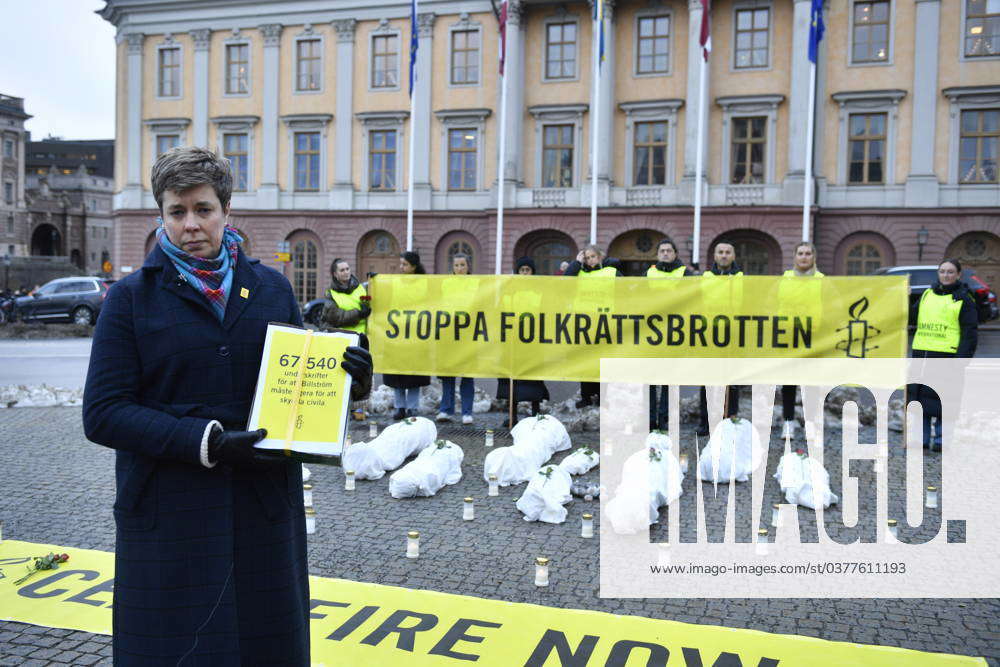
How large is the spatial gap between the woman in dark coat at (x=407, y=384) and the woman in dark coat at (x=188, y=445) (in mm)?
7334

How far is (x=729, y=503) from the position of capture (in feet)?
23.3

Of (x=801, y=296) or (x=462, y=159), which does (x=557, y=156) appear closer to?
(x=462, y=159)

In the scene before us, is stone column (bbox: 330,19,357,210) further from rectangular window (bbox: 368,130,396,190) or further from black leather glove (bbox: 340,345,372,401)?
black leather glove (bbox: 340,345,372,401)

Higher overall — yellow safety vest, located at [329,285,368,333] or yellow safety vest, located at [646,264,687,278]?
yellow safety vest, located at [646,264,687,278]

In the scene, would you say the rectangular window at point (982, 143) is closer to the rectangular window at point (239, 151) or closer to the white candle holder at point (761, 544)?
the rectangular window at point (239, 151)

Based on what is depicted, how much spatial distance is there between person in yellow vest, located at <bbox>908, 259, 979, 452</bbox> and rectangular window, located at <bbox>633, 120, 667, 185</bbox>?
26.7m

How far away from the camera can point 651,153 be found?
35.5 m

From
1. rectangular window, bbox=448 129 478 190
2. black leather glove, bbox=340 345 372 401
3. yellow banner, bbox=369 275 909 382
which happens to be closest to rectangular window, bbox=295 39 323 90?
rectangular window, bbox=448 129 478 190

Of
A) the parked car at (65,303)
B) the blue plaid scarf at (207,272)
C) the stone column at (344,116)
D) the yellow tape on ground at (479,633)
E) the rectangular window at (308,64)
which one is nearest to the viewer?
the blue plaid scarf at (207,272)

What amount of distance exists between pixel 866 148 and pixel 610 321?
28.5 meters

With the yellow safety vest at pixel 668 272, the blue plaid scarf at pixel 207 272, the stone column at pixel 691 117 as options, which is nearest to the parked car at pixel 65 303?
the stone column at pixel 691 117

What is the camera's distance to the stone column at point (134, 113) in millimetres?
42031

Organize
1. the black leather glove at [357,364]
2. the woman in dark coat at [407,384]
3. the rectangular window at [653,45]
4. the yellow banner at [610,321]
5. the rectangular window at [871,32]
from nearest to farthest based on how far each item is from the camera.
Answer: the black leather glove at [357,364], the yellow banner at [610,321], the woman in dark coat at [407,384], the rectangular window at [871,32], the rectangular window at [653,45]

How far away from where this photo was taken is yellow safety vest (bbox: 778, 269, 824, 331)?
30.0 ft
